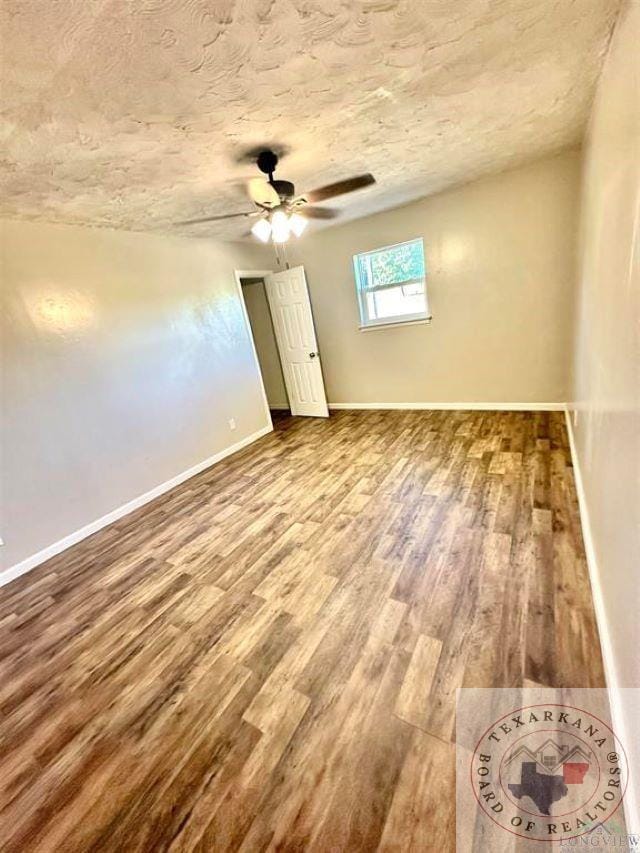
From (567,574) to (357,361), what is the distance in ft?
12.4

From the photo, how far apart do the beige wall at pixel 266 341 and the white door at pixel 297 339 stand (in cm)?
58

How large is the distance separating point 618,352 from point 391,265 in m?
3.64

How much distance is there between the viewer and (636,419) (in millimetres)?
1043

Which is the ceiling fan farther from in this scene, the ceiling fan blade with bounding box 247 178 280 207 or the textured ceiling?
the textured ceiling

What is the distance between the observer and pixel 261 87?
1.58 m

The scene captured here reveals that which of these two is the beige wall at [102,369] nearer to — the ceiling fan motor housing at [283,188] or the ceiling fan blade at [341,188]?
the ceiling fan motor housing at [283,188]

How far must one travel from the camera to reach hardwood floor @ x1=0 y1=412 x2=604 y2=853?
3.75 ft

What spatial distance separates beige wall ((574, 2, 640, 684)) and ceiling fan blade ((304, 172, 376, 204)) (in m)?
1.24

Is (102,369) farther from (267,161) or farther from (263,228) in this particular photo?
(267,161)

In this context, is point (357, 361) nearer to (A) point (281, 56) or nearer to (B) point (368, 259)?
(B) point (368, 259)

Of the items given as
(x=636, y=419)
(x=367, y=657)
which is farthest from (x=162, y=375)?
(x=636, y=419)

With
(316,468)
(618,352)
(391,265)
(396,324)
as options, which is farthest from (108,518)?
(391,265)

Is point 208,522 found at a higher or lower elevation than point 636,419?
lower

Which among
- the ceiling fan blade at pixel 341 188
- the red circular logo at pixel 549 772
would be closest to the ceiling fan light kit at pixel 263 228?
the ceiling fan blade at pixel 341 188
